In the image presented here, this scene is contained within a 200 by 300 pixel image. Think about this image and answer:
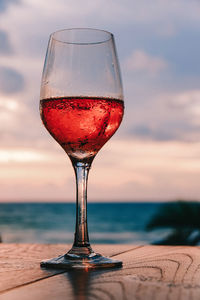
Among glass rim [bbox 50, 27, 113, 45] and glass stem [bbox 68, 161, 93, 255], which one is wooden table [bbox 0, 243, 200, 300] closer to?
glass stem [bbox 68, 161, 93, 255]

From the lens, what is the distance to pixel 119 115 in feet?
4.81

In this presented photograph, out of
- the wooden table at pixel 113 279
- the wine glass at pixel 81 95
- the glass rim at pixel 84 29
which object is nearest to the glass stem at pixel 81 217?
the wine glass at pixel 81 95

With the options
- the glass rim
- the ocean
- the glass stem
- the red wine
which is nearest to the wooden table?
the glass stem

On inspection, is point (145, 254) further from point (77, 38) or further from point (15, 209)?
point (15, 209)

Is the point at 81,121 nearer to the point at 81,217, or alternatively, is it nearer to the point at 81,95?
the point at 81,95

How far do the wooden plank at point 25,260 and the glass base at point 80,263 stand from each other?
0.04 meters

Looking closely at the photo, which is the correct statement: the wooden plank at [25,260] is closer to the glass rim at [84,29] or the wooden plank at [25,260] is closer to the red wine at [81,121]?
the red wine at [81,121]

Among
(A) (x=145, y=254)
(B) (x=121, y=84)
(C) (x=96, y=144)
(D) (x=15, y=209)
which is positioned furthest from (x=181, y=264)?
(D) (x=15, y=209)

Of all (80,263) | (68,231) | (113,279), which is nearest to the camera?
(113,279)

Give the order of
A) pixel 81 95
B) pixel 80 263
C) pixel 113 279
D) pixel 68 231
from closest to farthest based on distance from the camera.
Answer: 1. pixel 113 279
2. pixel 80 263
3. pixel 81 95
4. pixel 68 231

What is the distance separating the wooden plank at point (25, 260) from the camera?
40.8 inches

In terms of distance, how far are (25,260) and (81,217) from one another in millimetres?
197

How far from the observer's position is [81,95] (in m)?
1.36

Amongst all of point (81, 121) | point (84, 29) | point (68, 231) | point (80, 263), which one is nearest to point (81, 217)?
point (80, 263)
